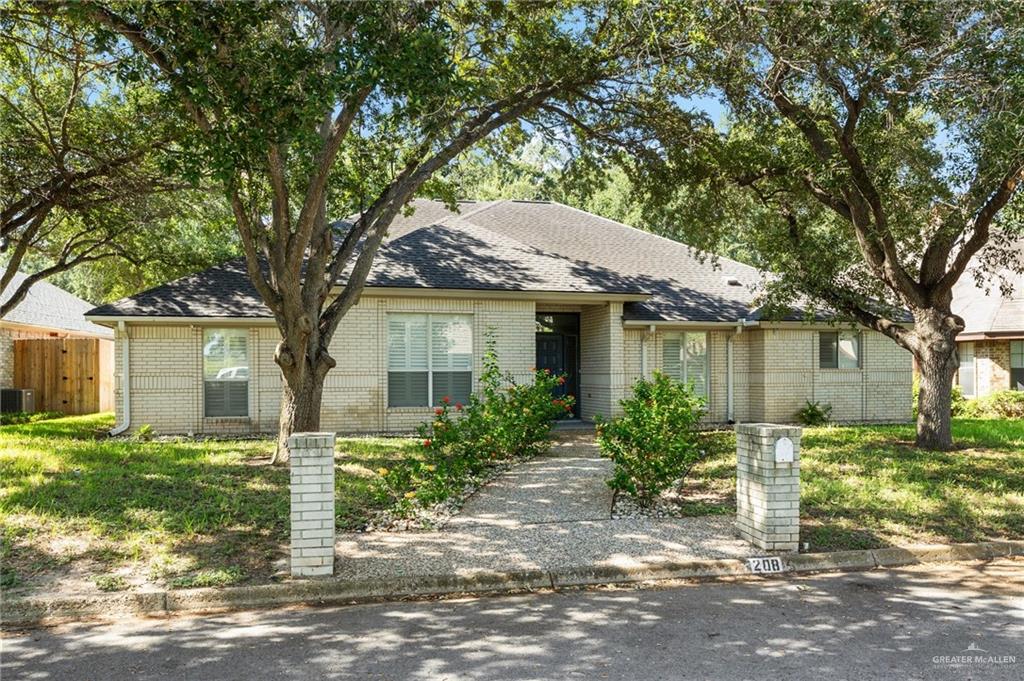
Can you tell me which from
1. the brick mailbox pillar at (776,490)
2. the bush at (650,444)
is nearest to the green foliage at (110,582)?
the bush at (650,444)

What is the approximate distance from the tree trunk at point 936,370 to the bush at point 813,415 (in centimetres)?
468

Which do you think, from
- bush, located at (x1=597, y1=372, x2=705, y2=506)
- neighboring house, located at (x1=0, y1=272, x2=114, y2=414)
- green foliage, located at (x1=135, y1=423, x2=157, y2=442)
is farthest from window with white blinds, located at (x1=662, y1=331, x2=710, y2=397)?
neighboring house, located at (x1=0, y1=272, x2=114, y2=414)

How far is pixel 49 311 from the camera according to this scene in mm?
27406

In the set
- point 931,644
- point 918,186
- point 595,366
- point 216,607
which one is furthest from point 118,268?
point 931,644

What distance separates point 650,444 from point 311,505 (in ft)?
13.1

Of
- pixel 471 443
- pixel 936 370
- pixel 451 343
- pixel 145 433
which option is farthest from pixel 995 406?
pixel 145 433

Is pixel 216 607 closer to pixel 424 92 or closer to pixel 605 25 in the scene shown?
pixel 424 92

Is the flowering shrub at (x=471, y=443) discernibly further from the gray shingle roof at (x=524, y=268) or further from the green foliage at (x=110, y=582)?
the gray shingle roof at (x=524, y=268)

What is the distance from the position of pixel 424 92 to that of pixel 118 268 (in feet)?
62.7

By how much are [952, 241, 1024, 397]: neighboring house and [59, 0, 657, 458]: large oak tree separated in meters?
17.1

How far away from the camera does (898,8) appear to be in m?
9.26

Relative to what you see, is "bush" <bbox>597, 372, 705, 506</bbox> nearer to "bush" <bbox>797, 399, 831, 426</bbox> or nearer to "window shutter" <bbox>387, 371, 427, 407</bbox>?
"window shutter" <bbox>387, 371, 427, 407</bbox>

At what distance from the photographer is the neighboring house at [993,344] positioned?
21891mm

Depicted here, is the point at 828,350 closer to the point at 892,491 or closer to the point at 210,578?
the point at 892,491
